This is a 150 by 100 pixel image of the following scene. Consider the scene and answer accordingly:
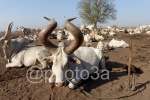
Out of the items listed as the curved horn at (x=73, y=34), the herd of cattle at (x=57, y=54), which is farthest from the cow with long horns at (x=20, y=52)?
the curved horn at (x=73, y=34)

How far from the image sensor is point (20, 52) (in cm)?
941

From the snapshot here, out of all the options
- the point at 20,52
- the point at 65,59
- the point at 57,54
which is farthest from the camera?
the point at 20,52

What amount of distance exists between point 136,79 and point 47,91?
262 cm

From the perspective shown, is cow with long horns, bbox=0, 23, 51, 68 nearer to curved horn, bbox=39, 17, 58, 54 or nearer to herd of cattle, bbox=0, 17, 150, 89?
herd of cattle, bbox=0, 17, 150, 89

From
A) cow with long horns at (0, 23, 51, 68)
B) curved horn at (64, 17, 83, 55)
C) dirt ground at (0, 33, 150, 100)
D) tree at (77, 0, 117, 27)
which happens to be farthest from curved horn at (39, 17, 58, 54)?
tree at (77, 0, 117, 27)

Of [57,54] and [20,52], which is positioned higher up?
[57,54]

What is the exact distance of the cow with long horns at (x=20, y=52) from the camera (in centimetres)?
887

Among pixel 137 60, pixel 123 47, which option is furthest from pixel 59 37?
pixel 137 60

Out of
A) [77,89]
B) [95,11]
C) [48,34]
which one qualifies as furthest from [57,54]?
[95,11]

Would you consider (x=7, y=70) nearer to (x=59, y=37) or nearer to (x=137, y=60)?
(x=137, y=60)

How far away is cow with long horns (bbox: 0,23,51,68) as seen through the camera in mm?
8869

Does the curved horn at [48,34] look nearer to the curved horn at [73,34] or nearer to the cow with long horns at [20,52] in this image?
the curved horn at [73,34]

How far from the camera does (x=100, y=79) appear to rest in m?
7.07

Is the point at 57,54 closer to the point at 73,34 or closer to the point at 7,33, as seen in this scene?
the point at 73,34
